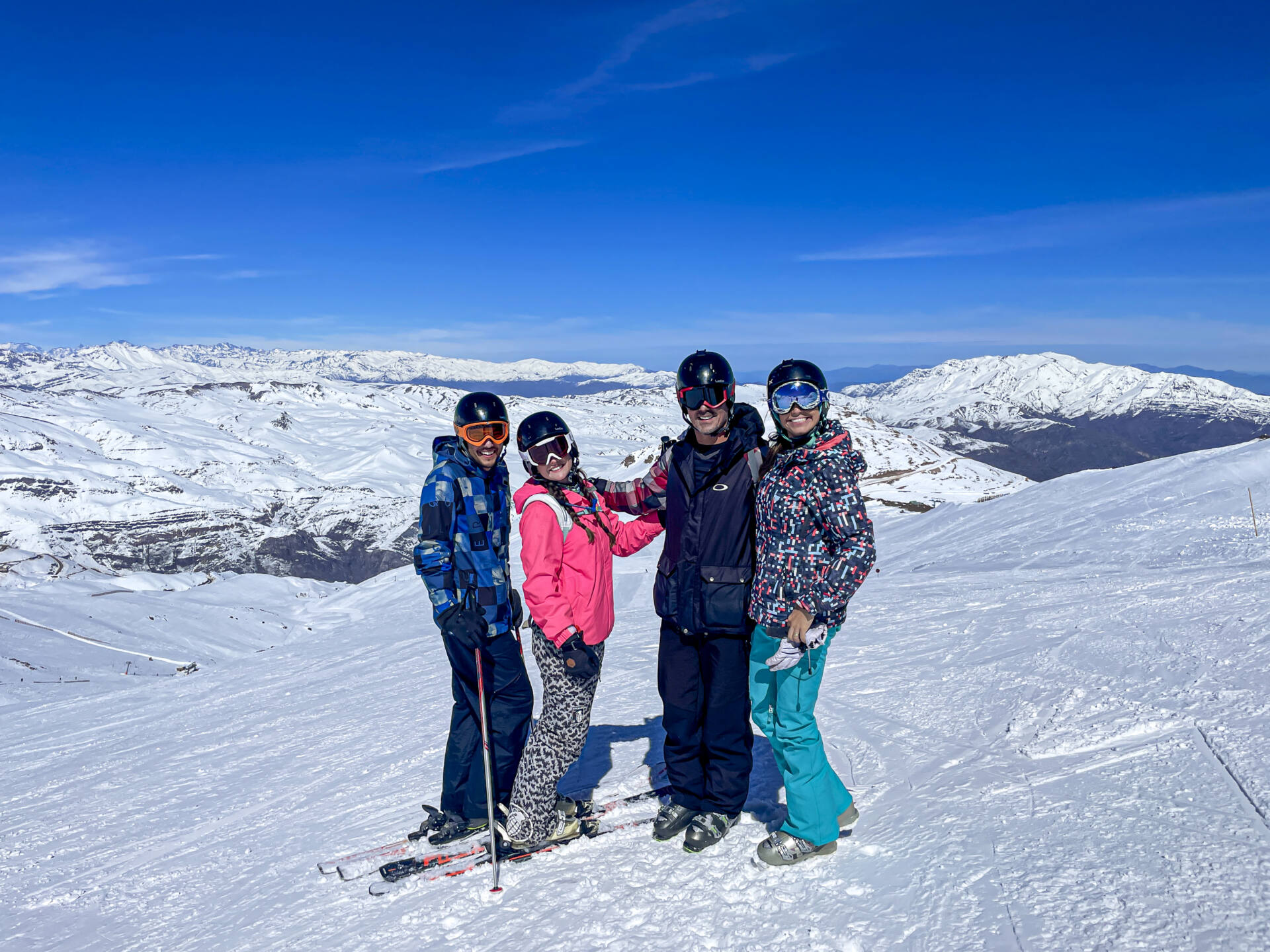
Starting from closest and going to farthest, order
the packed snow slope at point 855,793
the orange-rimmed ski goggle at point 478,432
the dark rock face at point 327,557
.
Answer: the packed snow slope at point 855,793 → the orange-rimmed ski goggle at point 478,432 → the dark rock face at point 327,557

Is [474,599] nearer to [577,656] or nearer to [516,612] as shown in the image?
[516,612]

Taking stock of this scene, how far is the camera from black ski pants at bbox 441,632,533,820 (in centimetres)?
463

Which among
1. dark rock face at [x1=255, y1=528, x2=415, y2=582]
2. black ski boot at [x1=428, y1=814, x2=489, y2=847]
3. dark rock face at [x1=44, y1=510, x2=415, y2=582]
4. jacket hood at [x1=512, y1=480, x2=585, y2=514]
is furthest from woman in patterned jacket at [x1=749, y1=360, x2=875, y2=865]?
dark rock face at [x1=44, y1=510, x2=415, y2=582]

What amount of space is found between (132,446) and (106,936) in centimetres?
23398

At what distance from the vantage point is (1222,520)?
42.3ft

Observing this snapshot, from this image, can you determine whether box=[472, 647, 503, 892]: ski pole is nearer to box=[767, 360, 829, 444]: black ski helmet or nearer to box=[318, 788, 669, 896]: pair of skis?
box=[318, 788, 669, 896]: pair of skis

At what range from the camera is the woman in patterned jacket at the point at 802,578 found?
3.63m

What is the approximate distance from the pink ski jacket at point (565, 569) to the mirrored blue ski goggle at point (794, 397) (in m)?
1.03

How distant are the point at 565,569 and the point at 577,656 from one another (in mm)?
509

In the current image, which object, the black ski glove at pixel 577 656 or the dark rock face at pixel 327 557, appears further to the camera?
the dark rock face at pixel 327 557

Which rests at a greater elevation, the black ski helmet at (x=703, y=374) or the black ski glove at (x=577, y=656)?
the black ski helmet at (x=703, y=374)

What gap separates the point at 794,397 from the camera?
12.3ft

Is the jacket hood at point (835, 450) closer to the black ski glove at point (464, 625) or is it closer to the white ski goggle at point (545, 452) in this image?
the white ski goggle at point (545, 452)

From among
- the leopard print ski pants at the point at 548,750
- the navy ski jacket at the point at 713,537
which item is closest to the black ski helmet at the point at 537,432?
the navy ski jacket at the point at 713,537
